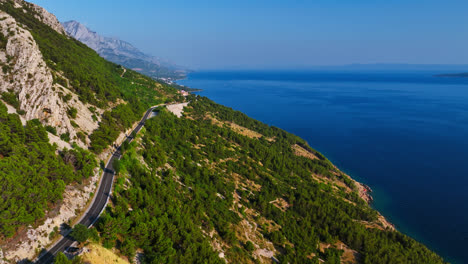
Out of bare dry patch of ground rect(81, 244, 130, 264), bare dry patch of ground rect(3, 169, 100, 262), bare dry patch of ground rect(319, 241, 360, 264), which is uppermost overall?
bare dry patch of ground rect(3, 169, 100, 262)

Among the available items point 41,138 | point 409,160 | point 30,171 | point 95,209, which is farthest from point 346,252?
point 409,160

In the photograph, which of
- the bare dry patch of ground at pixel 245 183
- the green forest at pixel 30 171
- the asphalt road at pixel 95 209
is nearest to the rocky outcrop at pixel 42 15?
the green forest at pixel 30 171

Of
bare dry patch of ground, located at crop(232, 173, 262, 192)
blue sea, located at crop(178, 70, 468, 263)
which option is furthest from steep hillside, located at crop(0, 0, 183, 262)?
blue sea, located at crop(178, 70, 468, 263)

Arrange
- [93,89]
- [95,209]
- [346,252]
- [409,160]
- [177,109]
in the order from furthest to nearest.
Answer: [409,160] < [177,109] < [93,89] < [346,252] < [95,209]

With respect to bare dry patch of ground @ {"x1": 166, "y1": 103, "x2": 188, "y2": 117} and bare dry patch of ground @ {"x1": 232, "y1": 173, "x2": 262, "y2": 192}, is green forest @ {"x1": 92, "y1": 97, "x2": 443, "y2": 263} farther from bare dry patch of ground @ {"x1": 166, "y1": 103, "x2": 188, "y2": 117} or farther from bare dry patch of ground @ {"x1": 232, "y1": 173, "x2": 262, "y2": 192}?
bare dry patch of ground @ {"x1": 166, "y1": 103, "x2": 188, "y2": 117}

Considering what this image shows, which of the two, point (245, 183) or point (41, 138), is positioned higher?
point (41, 138)

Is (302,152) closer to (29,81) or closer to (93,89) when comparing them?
(93,89)
